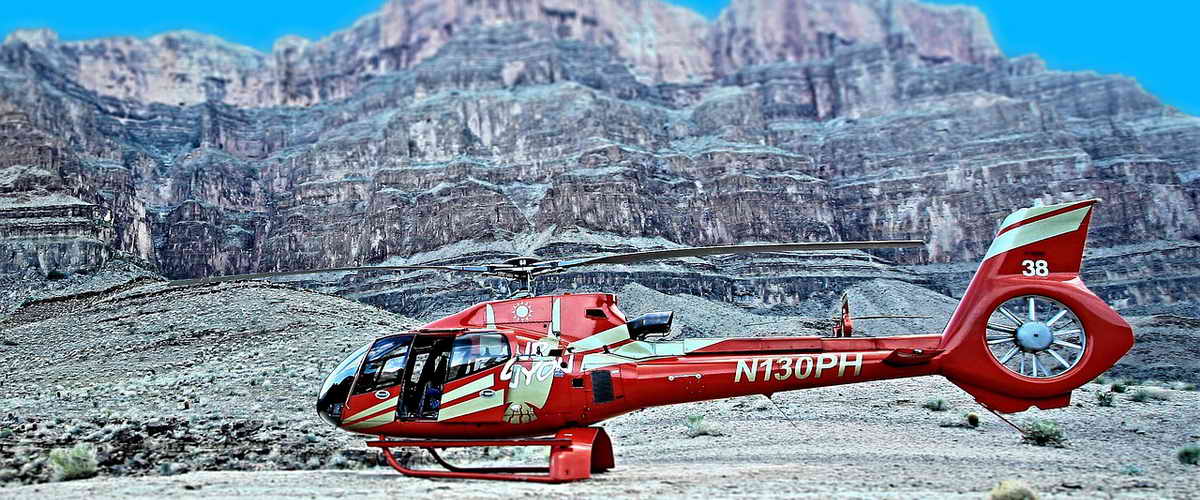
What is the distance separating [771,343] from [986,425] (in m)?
8.39

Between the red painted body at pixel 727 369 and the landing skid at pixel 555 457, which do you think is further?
the red painted body at pixel 727 369

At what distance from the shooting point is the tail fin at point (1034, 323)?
→ 11844 millimetres

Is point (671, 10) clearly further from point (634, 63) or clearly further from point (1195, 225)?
point (1195, 225)

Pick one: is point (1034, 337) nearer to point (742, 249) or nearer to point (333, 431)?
point (742, 249)

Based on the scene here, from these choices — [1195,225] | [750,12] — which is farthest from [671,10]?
[1195,225]

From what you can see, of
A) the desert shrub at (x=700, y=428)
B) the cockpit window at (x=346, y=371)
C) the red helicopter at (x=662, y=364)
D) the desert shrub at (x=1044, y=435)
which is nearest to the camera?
the red helicopter at (x=662, y=364)

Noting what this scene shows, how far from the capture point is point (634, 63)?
12731cm

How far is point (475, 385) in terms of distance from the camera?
1232cm

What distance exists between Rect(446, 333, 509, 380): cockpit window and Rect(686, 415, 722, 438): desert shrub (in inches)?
290

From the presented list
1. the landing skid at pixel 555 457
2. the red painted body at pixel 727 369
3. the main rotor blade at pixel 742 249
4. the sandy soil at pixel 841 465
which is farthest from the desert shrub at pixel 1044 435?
the landing skid at pixel 555 457

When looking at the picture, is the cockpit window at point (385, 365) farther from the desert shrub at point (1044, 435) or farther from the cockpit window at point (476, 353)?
the desert shrub at point (1044, 435)

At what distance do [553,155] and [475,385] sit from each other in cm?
8755

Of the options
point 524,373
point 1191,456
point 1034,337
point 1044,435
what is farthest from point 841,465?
point 1191,456

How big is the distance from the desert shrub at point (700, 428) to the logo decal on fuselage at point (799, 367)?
6663 mm
